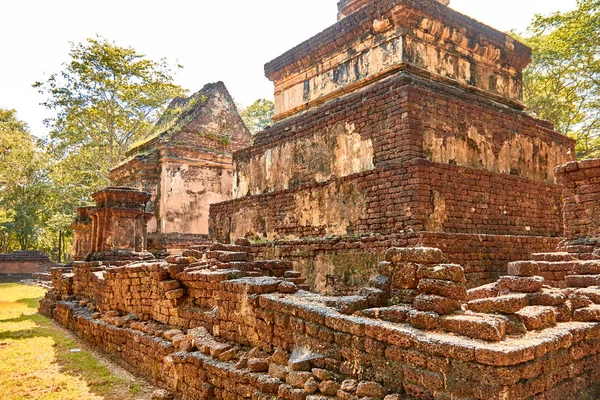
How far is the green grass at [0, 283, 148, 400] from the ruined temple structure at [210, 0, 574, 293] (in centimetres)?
344

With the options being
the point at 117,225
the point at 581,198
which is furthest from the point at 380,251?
the point at 117,225

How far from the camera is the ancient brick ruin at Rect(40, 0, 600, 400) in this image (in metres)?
2.92

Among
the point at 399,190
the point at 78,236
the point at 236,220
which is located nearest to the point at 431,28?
the point at 399,190

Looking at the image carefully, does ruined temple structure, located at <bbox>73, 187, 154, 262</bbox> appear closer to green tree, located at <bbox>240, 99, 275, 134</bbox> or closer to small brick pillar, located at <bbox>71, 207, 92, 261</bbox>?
small brick pillar, located at <bbox>71, 207, 92, 261</bbox>

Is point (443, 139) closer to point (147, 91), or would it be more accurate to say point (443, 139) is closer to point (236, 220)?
point (236, 220)

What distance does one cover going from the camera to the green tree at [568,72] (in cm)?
1462

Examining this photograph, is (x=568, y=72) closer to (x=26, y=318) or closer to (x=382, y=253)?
(x=382, y=253)

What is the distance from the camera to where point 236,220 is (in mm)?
9930

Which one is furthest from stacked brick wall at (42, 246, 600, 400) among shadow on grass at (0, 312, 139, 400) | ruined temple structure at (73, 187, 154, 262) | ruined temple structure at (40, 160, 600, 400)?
ruined temple structure at (73, 187, 154, 262)

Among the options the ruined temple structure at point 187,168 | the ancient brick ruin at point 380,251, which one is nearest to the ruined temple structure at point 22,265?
the ruined temple structure at point 187,168

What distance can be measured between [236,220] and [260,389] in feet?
21.3

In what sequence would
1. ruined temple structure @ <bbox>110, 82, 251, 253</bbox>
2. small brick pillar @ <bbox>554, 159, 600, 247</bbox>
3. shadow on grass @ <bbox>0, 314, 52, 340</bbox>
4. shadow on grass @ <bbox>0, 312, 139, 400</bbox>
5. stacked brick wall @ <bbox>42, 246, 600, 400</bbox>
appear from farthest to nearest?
ruined temple structure @ <bbox>110, 82, 251, 253</bbox>
shadow on grass @ <bbox>0, 314, 52, 340</bbox>
small brick pillar @ <bbox>554, 159, 600, 247</bbox>
shadow on grass @ <bbox>0, 312, 139, 400</bbox>
stacked brick wall @ <bbox>42, 246, 600, 400</bbox>

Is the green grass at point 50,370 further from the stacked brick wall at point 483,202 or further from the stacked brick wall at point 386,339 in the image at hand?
the stacked brick wall at point 483,202

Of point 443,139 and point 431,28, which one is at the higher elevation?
point 431,28
